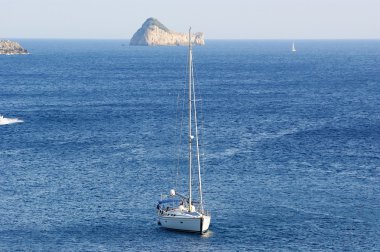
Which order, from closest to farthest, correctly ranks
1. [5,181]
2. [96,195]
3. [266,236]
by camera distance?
[266,236], [96,195], [5,181]

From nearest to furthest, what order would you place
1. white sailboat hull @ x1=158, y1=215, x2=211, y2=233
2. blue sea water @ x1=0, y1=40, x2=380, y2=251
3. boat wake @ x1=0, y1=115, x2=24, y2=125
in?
1. blue sea water @ x1=0, y1=40, x2=380, y2=251
2. white sailboat hull @ x1=158, y1=215, x2=211, y2=233
3. boat wake @ x1=0, y1=115, x2=24, y2=125

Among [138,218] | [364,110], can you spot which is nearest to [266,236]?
[138,218]

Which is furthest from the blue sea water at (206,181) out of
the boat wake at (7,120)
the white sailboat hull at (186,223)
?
the boat wake at (7,120)

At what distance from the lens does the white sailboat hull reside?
84812mm

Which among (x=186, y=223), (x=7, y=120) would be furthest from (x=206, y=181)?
(x=7, y=120)

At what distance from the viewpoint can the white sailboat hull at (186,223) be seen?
8481 cm

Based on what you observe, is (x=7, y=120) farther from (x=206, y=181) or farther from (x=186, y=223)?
(x=186, y=223)

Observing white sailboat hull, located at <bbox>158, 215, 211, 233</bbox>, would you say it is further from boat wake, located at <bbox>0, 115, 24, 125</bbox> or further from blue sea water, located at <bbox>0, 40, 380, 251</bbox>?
boat wake, located at <bbox>0, 115, 24, 125</bbox>

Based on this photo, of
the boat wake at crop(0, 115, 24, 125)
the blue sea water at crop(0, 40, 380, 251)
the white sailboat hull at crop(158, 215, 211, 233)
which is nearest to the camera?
the blue sea water at crop(0, 40, 380, 251)

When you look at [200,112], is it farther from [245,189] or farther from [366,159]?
[245,189]

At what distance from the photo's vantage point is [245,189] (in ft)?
335

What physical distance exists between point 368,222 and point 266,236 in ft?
42.4

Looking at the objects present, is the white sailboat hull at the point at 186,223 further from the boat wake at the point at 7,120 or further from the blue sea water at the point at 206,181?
the boat wake at the point at 7,120

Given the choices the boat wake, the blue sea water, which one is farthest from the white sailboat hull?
the boat wake
